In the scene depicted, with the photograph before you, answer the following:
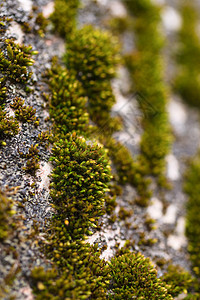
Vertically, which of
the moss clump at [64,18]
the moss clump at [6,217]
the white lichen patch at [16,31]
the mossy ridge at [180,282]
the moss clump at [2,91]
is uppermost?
the moss clump at [64,18]

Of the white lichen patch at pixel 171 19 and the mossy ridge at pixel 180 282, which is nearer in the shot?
the mossy ridge at pixel 180 282

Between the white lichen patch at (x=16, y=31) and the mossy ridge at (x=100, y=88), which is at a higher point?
the white lichen patch at (x=16, y=31)

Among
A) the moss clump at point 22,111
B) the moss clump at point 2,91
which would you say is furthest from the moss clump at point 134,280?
the moss clump at point 2,91

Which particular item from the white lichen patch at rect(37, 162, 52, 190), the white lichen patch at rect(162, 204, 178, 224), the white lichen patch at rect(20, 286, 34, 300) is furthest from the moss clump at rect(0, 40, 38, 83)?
the white lichen patch at rect(162, 204, 178, 224)

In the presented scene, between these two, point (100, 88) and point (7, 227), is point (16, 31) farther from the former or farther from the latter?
point (7, 227)

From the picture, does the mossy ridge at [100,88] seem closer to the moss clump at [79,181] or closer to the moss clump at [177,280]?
the moss clump at [79,181]

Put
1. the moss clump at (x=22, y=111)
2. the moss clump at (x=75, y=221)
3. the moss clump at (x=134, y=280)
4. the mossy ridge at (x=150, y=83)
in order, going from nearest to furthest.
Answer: the moss clump at (x=75, y=221)
the moss clump at (x=134, y=280)
the moss clump at (x=22, y=111)
the mossy ridge at (x=150, y=83)

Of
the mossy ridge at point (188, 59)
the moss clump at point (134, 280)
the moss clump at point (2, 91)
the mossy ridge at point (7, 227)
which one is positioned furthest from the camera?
the mossy ridge at point (188, 59)
